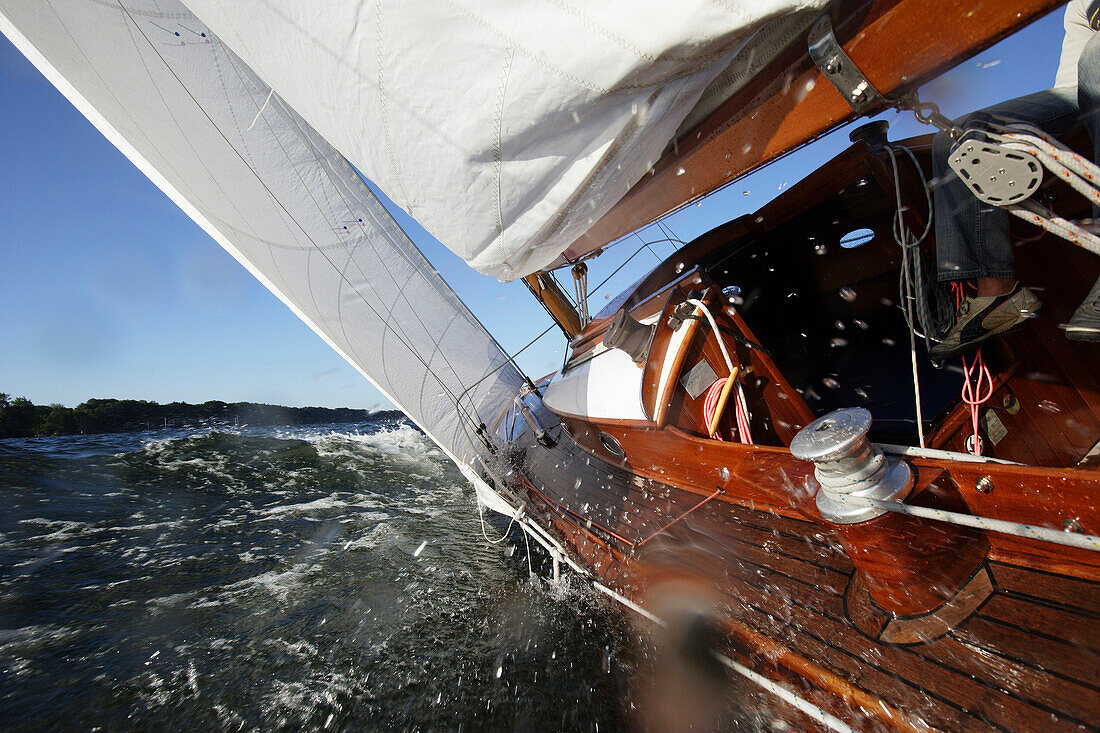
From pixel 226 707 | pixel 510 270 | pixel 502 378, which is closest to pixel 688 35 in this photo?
pixel 510 270

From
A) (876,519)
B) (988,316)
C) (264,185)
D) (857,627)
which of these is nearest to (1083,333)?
(988,316)

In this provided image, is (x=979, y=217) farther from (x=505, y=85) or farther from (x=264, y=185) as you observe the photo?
(x=264, y=185)

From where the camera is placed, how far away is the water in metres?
1.70

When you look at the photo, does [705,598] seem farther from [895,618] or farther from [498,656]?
[498,656]

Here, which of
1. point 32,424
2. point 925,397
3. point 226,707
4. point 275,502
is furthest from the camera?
point 32,424

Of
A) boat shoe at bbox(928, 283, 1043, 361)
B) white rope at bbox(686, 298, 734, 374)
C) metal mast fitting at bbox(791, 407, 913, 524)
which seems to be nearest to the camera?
metal mast fitting at bbox(791, 407, 913, 524)

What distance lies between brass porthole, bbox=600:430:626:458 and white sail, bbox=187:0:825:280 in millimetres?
1423

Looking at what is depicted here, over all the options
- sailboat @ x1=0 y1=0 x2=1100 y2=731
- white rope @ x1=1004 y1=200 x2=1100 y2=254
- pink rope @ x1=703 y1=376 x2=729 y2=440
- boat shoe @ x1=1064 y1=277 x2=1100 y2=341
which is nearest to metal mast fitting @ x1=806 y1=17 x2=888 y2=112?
sailboat @ x1=0 y1=0 x2=1100 y2=731

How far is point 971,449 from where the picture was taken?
149 cm

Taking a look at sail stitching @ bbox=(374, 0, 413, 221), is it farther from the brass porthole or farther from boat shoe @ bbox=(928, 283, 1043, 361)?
boat shoe @ bbox=(928, 283, 1043, 361)

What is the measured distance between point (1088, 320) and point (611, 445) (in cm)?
208

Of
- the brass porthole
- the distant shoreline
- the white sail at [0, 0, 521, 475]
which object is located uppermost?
the distant shoreline

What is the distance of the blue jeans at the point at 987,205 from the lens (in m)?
0.95

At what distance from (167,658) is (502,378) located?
3.38 metres
